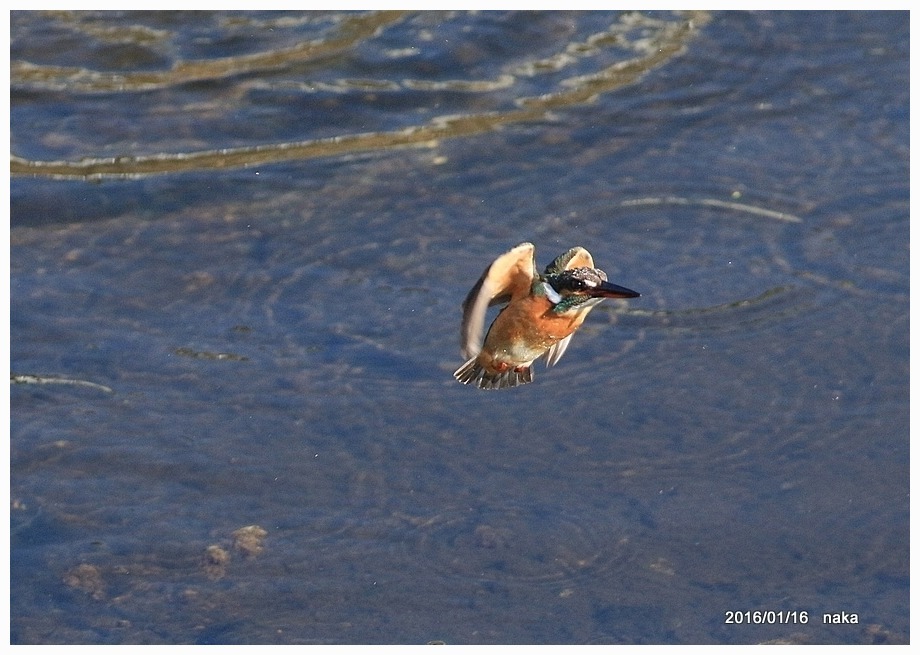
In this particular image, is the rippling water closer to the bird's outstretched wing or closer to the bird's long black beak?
the bird's outstretched wing

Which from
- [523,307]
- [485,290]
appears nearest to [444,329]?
[523,307]

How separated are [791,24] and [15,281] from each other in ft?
16.3

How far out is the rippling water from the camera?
200 inches

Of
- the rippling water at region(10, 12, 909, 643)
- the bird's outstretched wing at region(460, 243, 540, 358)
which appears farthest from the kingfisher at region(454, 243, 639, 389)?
the rippling water at region(10, 12, 909, 643)

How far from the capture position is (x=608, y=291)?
3889 mm

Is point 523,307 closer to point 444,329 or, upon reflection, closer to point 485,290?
point 485,290

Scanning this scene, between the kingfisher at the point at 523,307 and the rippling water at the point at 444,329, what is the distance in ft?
3.40

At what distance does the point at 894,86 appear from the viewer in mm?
8078

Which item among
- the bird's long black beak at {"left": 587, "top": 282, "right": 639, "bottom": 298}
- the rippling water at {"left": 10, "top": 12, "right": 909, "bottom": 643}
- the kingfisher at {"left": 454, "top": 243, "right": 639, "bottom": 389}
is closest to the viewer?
the bird's long black beak at {"left": 587, "top": 282, "right": 639, "bottom": 298}

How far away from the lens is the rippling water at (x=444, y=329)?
509cm

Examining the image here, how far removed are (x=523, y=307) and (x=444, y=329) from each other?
7.09 feet

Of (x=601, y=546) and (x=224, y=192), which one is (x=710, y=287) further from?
(x=224, y=192)

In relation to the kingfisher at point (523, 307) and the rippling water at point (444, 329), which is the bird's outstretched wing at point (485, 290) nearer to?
the kingfisher at point (523, 307)

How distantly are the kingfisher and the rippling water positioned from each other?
104 centimetres
